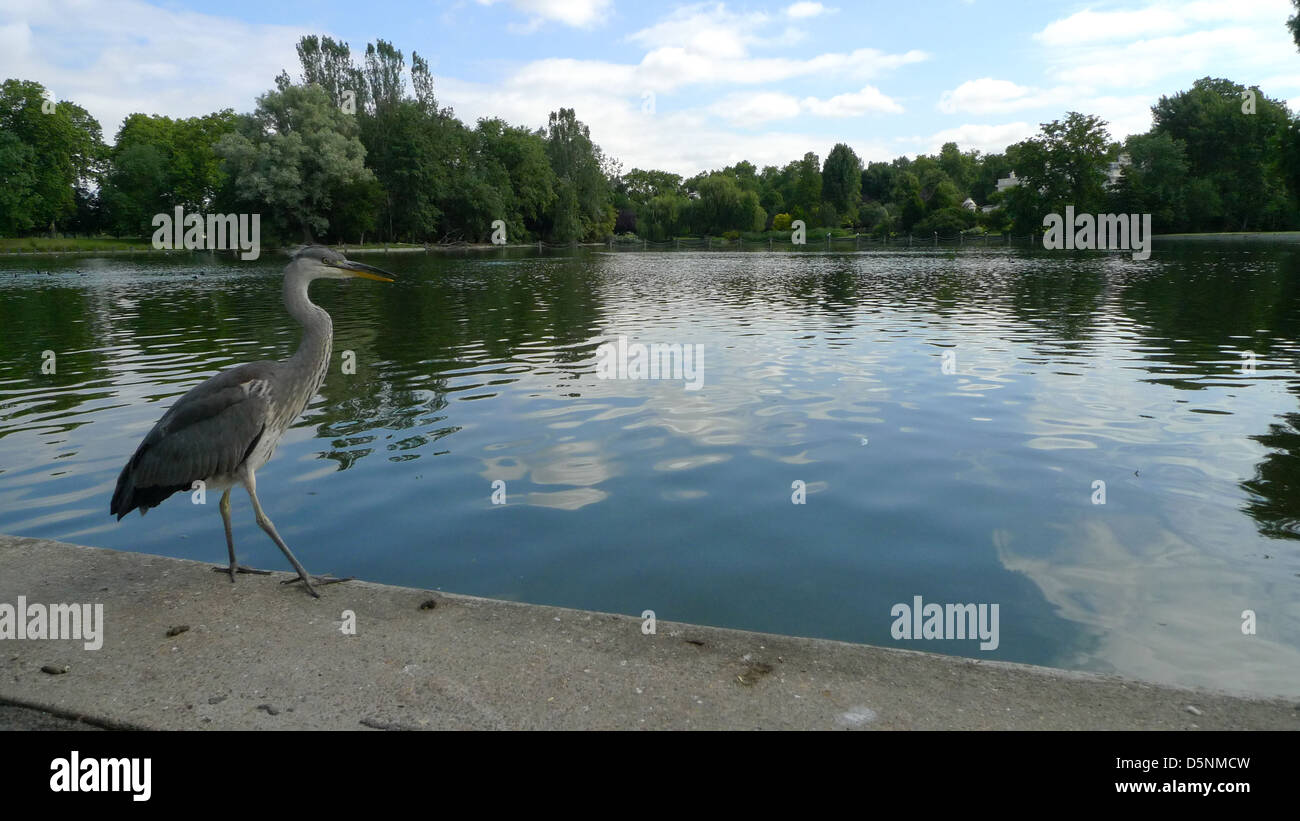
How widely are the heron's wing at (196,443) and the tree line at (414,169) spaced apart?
7746 centimetres

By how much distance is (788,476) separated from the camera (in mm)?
10070

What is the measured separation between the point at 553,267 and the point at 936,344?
43258 mm

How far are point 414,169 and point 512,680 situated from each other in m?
95.9

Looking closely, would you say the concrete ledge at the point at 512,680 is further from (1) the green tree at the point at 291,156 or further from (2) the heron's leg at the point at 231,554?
(1) the green tree at the point at 291,156

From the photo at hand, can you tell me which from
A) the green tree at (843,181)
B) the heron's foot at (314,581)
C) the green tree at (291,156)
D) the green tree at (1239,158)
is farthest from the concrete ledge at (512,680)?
the green tree at (843,181)

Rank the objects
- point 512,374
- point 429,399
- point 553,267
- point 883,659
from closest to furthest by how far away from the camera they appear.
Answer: point 883,659 → point 429,399 → point 512,374 → point 553,267

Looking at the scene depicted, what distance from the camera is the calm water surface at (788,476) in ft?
22.7

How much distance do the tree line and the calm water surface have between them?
63.3 m

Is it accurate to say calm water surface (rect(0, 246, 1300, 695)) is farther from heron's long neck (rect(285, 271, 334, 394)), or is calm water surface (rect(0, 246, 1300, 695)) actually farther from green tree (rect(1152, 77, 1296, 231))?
green tree (rect(1152, 77, 1296, 231))

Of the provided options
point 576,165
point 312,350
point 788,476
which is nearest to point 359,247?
point 576,165

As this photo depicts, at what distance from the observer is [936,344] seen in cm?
2036

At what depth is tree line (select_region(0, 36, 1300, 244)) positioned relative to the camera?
79062 millimetres
